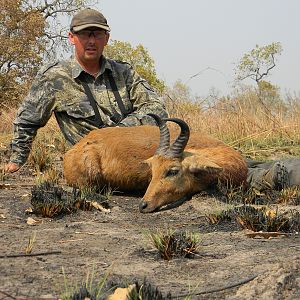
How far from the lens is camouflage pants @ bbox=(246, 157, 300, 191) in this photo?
729 centimetres

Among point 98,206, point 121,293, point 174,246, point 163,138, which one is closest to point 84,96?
point 163,138

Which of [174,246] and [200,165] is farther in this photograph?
[200,165]

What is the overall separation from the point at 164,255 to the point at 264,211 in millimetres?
1560

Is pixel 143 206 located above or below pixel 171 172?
below

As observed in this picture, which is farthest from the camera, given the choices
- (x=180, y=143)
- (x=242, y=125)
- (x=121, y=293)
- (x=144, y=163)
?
(x=242, y=125)

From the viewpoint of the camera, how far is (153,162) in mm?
6746

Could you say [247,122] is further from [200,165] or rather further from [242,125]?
[200,165]

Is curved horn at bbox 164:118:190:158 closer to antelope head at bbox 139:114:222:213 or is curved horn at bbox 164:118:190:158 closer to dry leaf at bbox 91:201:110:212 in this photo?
antelope head at bbox 139:114:222:213

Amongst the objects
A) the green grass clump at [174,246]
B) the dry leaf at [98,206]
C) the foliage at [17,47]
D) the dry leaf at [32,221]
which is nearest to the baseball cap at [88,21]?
the dry leaf at [98,206]

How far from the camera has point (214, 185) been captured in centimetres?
702

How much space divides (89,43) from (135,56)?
25.4 m

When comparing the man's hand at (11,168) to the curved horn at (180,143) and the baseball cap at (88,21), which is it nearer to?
the baseball cap at (88,21)

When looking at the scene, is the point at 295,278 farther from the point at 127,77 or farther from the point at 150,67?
the point at 150,67

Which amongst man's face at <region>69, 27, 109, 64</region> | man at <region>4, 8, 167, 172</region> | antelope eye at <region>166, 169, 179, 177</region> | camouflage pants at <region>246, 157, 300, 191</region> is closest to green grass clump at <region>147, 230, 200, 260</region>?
antelope eye at <region>166, 169, 179, 177</region>
